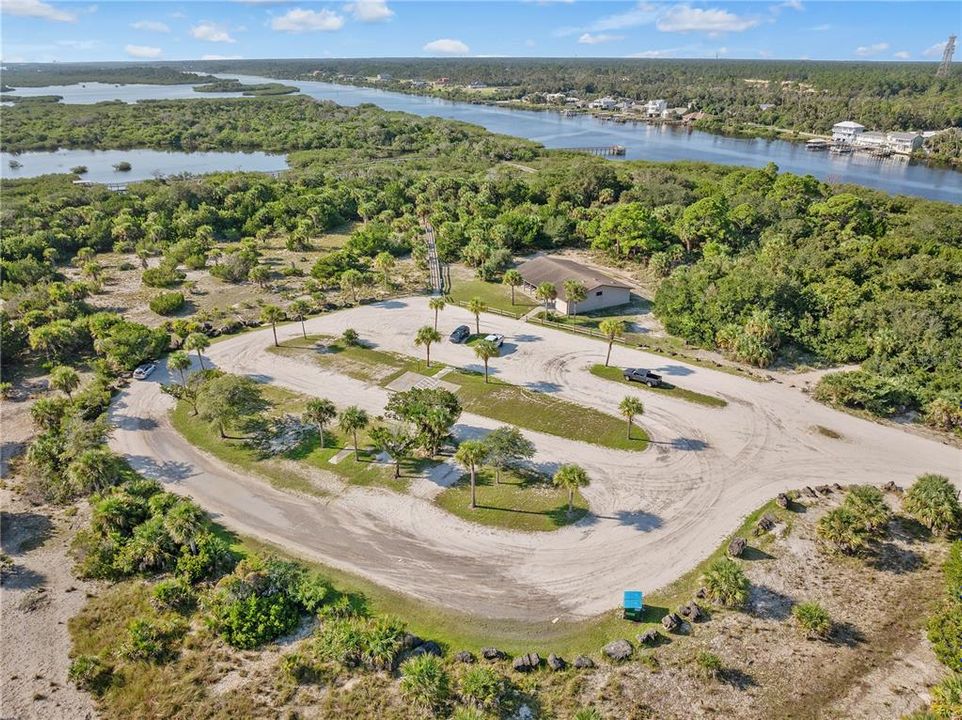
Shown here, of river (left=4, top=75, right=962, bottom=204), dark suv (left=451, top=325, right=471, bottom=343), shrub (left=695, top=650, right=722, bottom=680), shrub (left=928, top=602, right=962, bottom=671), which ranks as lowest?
shrub (left=695, top=650, right=722, bottom=680)

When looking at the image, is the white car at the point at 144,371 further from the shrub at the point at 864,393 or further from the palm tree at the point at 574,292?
the shrub at the point at 864,393

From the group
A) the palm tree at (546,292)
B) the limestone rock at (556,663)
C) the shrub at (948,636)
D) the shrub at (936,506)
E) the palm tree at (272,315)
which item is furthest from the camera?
the palm tree at (546,292)

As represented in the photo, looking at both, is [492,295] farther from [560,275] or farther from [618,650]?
[618,650]

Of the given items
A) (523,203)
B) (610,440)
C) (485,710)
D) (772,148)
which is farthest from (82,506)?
(772,148)

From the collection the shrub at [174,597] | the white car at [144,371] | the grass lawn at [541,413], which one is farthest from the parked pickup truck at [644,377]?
the white car at [144,371]

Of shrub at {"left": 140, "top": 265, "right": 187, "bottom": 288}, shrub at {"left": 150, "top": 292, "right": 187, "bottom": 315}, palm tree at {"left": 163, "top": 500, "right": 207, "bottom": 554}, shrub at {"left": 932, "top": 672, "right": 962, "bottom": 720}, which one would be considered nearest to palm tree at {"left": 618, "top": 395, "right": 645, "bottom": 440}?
shrub at {"left": 932, "top": 672, "right": 962, "bottom": 720}

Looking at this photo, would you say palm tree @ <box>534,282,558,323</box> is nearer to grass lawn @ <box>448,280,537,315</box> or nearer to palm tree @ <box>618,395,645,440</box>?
grass lawn @ <box>448,280,537,315</box>
